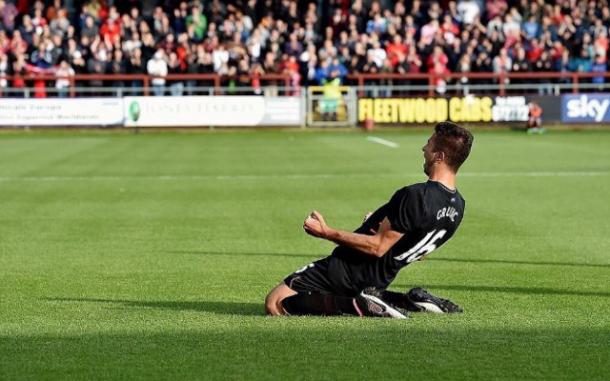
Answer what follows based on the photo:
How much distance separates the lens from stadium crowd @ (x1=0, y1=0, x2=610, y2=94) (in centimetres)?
3934

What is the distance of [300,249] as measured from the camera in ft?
45.8

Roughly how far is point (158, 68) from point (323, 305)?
31020 mm

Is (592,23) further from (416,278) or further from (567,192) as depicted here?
(416,278)

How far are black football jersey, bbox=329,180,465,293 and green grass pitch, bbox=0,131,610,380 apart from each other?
0.31 meters

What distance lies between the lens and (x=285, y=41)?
1614 inches

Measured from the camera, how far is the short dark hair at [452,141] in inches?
324

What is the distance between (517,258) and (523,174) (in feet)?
36.0

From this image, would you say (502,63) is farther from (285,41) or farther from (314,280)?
(314,280)

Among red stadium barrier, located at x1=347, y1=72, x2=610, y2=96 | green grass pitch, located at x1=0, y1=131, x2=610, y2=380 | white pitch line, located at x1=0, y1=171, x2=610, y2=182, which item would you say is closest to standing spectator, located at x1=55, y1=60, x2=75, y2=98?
red stadium barrier, located at x1=347, y1=72, x2=610, y2=96

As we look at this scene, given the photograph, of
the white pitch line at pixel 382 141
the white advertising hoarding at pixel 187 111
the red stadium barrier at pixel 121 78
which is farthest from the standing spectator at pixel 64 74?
the white pitch line at pixel 382 141

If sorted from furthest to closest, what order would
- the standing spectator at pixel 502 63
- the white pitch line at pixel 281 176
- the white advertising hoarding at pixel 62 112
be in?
1. the standing spectator at pixel 502 63
2. the white advertising hoarding at pixel 62 112
3. the white pitch line at pixel 281 176

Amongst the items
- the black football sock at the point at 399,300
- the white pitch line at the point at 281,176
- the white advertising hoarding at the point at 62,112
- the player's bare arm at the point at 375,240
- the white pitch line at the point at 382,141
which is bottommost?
the white pitch line at the point at 382,141

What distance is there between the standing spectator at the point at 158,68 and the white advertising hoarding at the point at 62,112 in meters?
1.35

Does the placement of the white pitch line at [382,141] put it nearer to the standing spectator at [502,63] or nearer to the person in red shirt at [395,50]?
the person in red shirt at [395,50]
